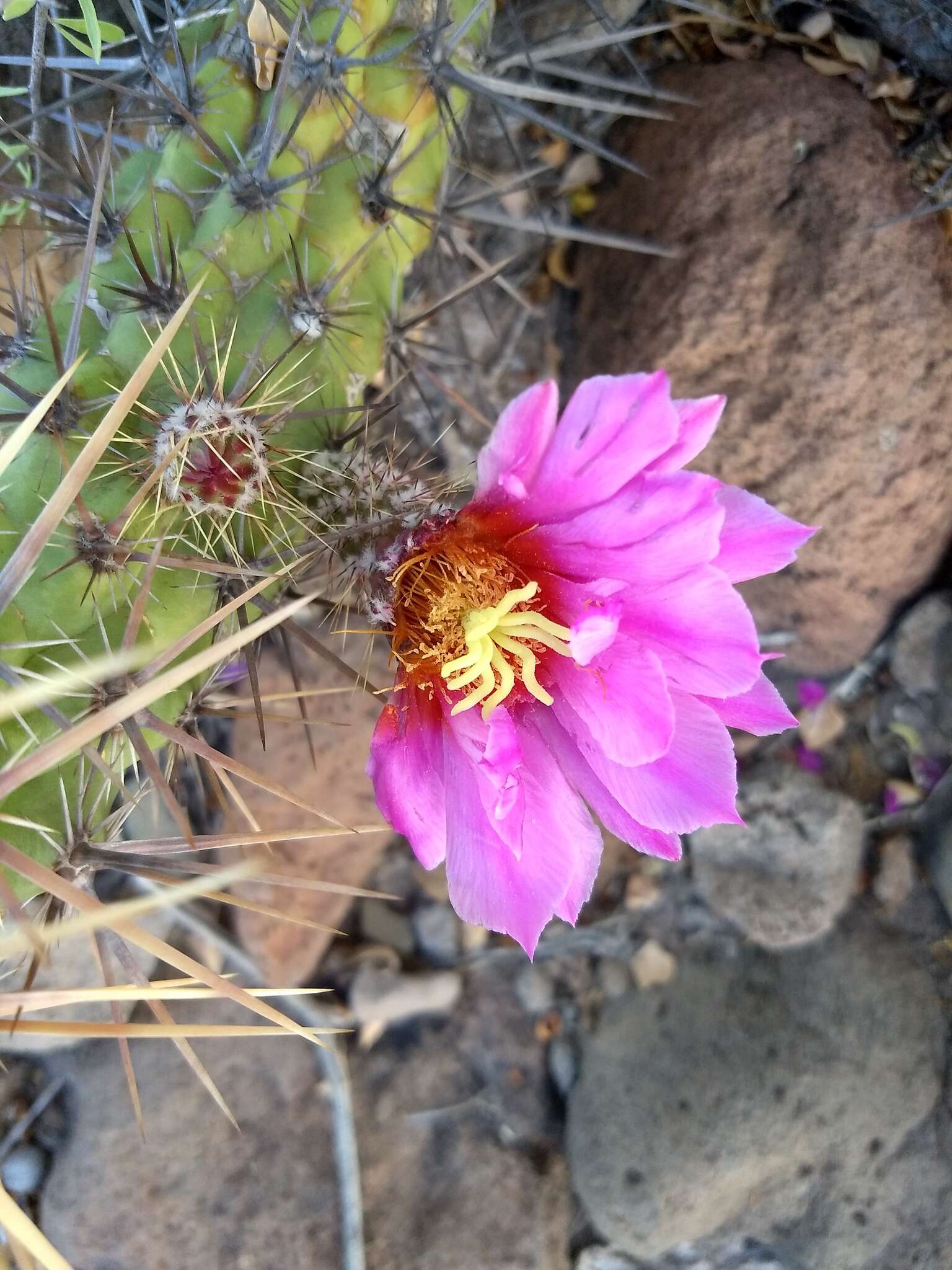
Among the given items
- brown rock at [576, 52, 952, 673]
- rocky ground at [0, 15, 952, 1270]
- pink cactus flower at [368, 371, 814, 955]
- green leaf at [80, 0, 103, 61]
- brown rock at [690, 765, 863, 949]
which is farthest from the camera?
brown rock at [690, 765, 863, 949]

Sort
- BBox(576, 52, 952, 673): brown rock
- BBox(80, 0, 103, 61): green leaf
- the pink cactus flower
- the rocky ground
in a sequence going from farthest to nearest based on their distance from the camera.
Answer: the rocky ground → BBox(576, 52, 952, 673): brown rock → BBox(80, 0, 103, 61): green leaf → the pink cactus flower

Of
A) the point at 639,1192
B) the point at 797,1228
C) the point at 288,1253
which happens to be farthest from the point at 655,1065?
the point at 288,1253

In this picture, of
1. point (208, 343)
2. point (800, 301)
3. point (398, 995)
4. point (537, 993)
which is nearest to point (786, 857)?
point (537, 993)

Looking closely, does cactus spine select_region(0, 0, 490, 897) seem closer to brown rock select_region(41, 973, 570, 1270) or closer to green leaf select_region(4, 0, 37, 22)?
green leaf select_region(4, 0, 37, 22)

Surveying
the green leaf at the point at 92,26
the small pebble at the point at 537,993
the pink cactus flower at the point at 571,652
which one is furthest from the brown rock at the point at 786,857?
the green leaf at the point at 92,26

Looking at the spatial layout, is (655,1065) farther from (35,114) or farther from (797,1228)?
(35,114)

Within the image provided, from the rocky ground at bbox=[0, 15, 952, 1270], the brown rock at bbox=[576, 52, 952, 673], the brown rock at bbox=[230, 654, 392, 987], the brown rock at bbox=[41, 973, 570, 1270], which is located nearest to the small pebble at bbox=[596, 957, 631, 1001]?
the rocky ground at bbox=[0, 15, 952, 1270]

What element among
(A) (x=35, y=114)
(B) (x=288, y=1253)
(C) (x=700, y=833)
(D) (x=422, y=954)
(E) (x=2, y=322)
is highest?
(A) (x=35, y=114)
